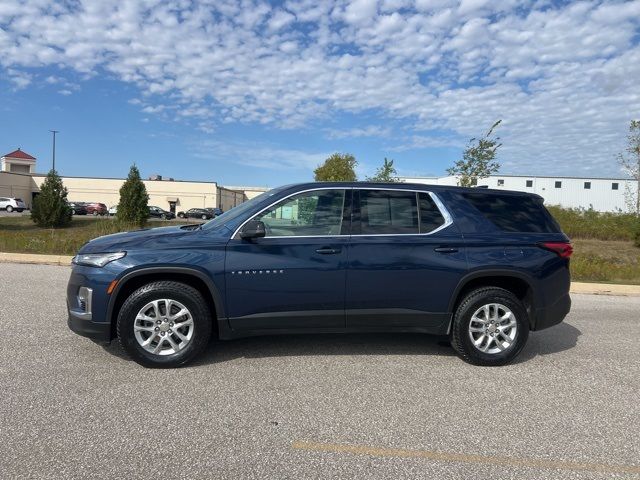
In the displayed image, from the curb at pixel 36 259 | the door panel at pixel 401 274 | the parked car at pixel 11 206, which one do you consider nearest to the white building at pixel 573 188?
the curb at pixel 36 259

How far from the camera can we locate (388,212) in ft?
15.4

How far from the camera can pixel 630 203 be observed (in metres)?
27.2

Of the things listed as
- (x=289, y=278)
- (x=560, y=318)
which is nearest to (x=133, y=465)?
(x=289, y=278)

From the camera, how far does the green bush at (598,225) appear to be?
23.9 m

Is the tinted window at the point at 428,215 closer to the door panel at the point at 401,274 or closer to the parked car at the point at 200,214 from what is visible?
the door panel at the point at 401,274

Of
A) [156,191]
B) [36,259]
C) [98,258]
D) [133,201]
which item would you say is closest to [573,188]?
[133,201]

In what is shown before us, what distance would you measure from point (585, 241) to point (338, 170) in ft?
48.7

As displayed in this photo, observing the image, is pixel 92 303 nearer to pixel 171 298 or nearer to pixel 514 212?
pixel 171 298

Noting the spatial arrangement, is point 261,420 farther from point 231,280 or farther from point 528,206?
point 528,206

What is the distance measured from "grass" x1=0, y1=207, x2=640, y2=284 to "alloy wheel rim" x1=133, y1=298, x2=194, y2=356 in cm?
1058

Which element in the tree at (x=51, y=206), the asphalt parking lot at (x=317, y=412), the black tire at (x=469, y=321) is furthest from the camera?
the tree at (x=51, y=206)

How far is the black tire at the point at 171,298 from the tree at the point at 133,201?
27.1 m

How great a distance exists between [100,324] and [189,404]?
129 centimetres

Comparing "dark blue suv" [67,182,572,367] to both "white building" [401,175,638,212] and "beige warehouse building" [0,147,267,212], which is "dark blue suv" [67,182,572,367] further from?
"beige warehouse building" [0,147,267,212]
